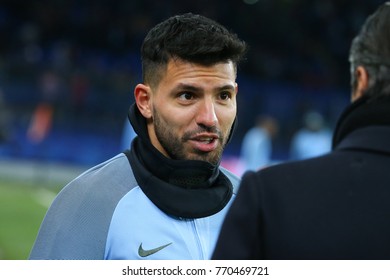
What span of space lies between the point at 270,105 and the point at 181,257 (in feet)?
55.4

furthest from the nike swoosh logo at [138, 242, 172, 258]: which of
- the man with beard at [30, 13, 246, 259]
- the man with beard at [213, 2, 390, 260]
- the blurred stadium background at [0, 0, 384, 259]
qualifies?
the blurred stadium background at [0, 0, 384, 259]

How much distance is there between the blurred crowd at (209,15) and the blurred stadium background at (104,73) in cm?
3

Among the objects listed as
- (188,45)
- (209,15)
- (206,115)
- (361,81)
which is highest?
(209,15)

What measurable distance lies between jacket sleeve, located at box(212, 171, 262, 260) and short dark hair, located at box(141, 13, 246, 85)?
3.27 ft

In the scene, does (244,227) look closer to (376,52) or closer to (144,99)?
(376,52)

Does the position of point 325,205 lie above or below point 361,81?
below

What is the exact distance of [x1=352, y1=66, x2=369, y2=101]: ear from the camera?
6.40 feet

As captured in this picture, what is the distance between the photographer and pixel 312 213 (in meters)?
1.84

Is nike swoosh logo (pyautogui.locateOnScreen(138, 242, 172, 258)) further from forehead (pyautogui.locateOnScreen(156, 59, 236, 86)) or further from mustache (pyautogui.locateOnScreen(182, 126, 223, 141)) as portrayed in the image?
forehead (pyautogui.locateOnScreen(156, 59, 236, 86))

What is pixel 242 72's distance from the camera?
74.9ft

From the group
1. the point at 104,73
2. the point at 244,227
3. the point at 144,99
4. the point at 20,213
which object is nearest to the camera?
the point at 244,227

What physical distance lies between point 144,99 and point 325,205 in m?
1.18

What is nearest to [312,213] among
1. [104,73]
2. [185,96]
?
[185,96]
